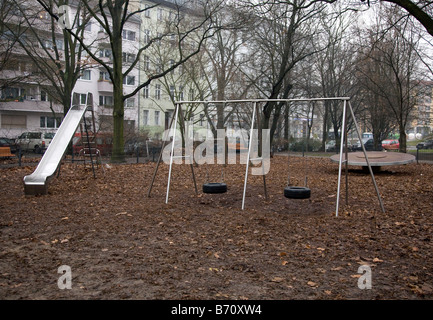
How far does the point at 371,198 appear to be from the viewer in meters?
9.12

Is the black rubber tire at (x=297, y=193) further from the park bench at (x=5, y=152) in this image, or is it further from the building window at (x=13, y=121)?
the building window at (x=13, y=121)

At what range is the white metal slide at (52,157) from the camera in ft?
31.0

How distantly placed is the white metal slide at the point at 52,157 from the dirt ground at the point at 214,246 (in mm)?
305

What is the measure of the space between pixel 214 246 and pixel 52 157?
299 inches

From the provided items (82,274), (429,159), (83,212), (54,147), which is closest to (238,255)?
(82,274)

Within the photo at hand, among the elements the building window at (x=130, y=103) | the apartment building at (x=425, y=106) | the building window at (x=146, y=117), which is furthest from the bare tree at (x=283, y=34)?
the building window at (x=146, y=117)

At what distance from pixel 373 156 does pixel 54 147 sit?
11.5 metres

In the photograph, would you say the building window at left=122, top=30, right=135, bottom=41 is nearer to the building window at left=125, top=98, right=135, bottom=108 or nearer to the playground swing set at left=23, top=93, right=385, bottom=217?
the building window at left=125, top=98, right=135, bottom=108

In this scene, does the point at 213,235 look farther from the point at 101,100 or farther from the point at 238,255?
the point at 101,100

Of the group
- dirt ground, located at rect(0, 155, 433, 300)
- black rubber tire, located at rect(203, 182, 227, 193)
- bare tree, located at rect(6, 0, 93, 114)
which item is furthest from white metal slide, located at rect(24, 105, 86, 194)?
bare tree, located at rect(6, 0, 93, 114)

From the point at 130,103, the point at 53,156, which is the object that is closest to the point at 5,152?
the point at 53,156

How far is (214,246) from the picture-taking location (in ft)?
17.5

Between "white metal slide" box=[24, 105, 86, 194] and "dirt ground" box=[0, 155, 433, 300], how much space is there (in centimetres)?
30

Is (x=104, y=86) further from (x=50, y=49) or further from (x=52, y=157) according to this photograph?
(x=52, y=157)
